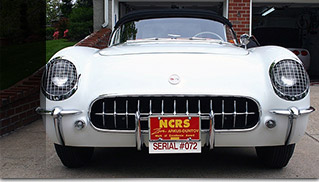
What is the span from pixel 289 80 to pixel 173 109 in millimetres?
819

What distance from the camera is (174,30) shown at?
4145 millimetres

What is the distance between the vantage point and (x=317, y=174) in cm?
319

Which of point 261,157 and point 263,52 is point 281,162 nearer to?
point 261,157

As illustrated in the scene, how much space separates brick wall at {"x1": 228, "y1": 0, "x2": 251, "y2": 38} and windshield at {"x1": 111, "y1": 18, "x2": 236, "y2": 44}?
15.8ft

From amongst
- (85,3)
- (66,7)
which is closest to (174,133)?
(85,3)

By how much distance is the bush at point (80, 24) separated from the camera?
40.9ft

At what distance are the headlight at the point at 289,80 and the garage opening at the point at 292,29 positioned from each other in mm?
9669

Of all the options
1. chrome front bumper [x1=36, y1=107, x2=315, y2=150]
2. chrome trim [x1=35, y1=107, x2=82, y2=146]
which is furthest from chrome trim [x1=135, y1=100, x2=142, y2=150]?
chrome trim [x1=35, y1=107, x2=82, y2=146]

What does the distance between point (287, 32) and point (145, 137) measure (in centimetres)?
1073

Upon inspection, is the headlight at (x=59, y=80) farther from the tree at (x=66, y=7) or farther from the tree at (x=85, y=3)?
the tree at (x=66, y=7)

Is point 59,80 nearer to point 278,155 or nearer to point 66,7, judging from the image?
point 278,155

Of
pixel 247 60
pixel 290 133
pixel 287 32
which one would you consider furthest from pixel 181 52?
pixel 287 32

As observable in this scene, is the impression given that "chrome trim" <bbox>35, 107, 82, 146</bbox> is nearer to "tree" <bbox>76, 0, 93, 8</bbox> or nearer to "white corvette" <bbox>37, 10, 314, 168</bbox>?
"white corvette" <bbox>37, 10, 314, 168</bbox>

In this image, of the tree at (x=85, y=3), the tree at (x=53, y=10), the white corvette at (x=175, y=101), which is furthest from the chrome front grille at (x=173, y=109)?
the tree at (x=53, y=10)
